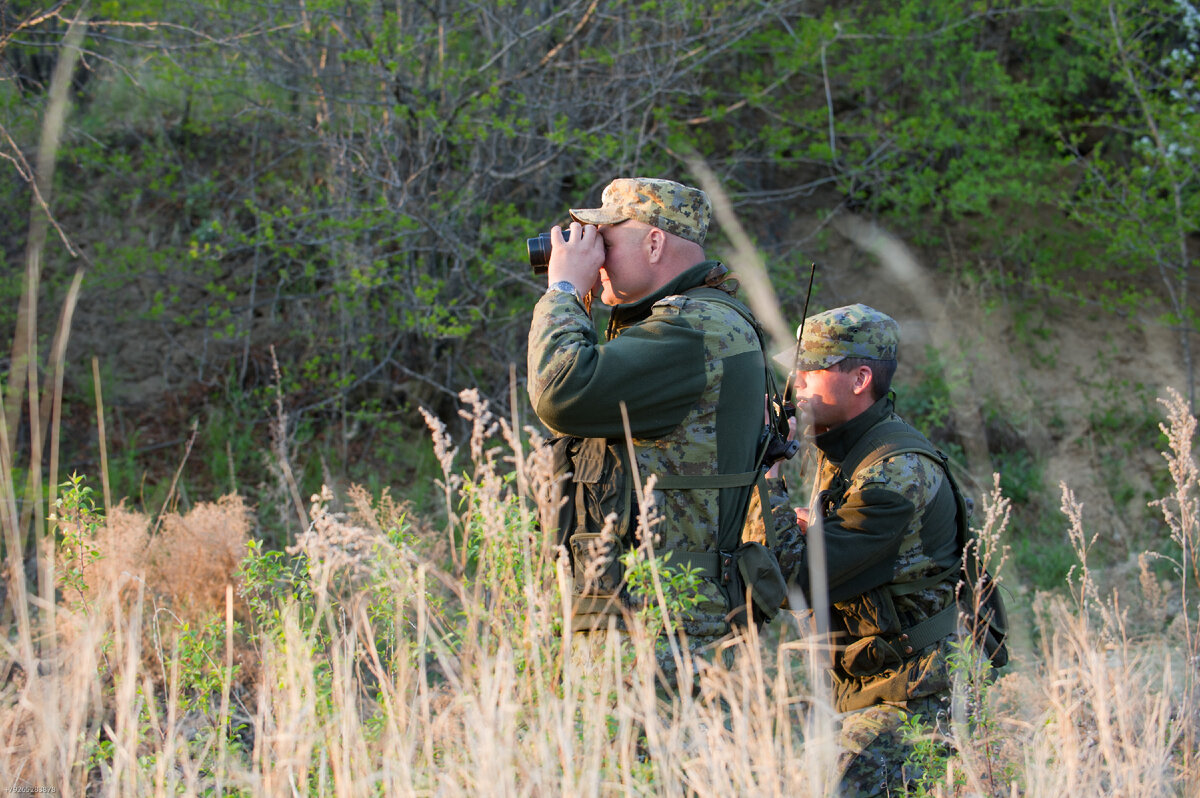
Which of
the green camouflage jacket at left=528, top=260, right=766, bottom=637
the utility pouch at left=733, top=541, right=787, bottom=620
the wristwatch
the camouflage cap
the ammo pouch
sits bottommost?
the utility pouch at left=733, top=541, right=787, bottom=620

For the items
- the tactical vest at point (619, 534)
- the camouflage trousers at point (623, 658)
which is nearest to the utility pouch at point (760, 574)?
the tactical vest at point (619, 534)

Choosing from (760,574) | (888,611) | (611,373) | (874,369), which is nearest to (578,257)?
(611,373)

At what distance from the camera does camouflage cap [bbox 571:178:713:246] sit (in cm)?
257

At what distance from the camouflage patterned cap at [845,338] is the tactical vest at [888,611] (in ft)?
0.75

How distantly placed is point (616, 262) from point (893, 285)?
646 centimetres

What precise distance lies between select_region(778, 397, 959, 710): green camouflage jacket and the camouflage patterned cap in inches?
6.9

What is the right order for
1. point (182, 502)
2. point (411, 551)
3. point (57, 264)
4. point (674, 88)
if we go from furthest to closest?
point (57, 264) → point (674, 88) → point (182, 502) → point (411, 551)

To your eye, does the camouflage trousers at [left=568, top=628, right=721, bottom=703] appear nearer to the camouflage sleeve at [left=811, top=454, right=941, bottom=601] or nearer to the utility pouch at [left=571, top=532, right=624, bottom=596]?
the utility pouch at [left=571, top=532, right=624, bottom=596]

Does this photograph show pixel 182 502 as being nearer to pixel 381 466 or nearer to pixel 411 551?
pixel 381 466

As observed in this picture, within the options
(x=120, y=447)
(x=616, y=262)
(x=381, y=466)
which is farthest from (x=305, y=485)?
(x=616, y=262)

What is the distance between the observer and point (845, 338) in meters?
2.98

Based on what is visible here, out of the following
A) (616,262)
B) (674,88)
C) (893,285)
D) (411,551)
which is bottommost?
(411,551)

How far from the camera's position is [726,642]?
2.22m

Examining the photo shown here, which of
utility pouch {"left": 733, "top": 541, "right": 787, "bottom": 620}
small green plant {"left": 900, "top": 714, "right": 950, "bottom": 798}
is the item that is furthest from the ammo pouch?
small green plant {"left": 900, "top": 714, "right": 950, "bottom": 798}
